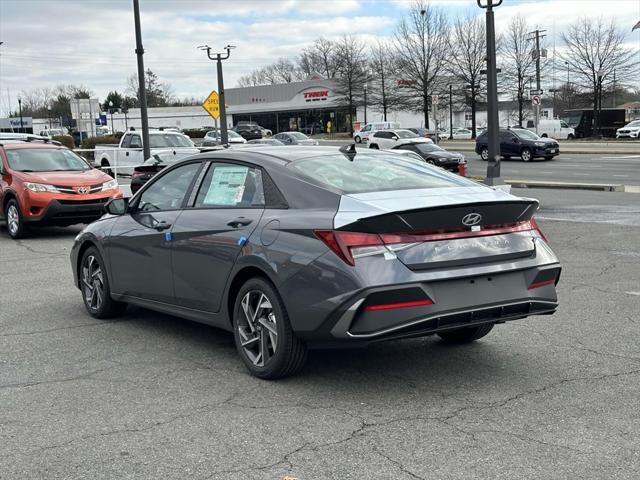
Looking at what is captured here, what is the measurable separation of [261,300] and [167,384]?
0.85m

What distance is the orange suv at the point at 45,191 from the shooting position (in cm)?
1396

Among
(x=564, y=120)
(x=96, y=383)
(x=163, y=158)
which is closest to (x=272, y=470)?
(x=96, y=383)

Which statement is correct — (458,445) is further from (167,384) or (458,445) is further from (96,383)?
(96,383)

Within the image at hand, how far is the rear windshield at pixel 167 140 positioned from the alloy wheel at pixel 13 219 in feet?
38.6

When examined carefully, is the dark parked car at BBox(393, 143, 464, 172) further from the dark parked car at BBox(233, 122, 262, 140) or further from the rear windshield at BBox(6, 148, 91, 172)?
the dark parked car at BBox(233, 122, 262, 140)

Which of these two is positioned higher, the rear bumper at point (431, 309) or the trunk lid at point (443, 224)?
the trunk lid at point (443, 224)

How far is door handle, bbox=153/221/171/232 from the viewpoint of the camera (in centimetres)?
640

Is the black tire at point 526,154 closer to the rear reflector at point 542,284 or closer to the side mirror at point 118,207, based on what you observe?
the side mirror at point 118,207

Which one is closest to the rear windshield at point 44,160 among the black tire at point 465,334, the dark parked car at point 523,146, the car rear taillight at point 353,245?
the black tire at point 465,334

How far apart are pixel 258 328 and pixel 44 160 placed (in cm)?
1095

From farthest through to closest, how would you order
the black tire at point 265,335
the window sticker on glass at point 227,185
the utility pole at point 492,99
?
the utility pole at point 492,99, the window sticker on glass at point 227,185, the black tire at point 265,335

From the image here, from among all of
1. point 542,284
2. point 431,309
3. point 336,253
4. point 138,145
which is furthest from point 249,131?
point 431,309

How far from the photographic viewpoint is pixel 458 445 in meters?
4.19

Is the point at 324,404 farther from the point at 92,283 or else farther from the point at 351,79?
the point at 351,79
